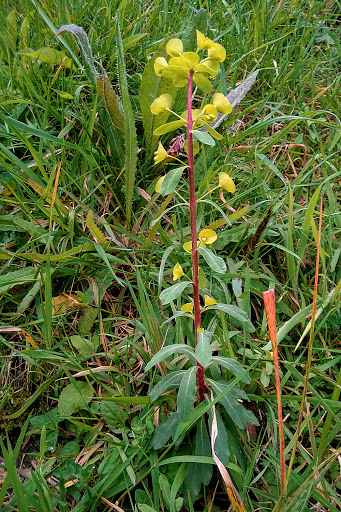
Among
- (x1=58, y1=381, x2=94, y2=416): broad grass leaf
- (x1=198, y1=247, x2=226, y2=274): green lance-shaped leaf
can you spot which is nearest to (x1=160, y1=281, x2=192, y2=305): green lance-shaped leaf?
(x1=198, y1=247, x2=226, y2=274): green lance-shaped leaf

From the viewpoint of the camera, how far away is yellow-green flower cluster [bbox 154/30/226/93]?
3.09 ft

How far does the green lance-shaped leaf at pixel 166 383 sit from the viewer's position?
118cm

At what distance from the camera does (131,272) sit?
169cm

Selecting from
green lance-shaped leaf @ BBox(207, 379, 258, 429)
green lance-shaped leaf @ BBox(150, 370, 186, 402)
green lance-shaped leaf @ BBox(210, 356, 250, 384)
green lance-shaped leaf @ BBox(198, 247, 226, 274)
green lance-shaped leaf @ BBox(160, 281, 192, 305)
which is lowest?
green lance-shaped leaf @ BBox(207, 379, 258, 429)

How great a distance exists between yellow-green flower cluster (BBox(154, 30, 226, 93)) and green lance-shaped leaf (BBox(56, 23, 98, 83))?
1.04m

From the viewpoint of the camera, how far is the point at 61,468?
49.9 inches

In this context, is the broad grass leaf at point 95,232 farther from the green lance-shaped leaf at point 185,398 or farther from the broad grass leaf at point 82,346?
the green lance-shaped leaf at point 185,398

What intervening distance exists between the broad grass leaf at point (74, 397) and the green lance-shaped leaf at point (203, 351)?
0.52 m

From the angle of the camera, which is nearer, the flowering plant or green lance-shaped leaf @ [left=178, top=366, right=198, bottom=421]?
the flowering plant

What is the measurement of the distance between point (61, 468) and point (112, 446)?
17 cm

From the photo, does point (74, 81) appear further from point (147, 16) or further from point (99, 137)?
point (147, 16)

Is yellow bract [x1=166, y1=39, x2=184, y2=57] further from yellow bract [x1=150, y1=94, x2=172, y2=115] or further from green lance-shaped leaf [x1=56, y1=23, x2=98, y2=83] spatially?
green lance-shaped leaf [x1=56, y1=23, x2=98, y2=83]

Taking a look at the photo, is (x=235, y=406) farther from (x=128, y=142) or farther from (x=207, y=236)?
(x=128, y=142)

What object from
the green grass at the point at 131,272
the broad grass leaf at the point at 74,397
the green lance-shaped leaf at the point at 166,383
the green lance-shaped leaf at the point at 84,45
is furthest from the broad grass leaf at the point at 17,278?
the green lance-shaped leaf at the point at 84,45
